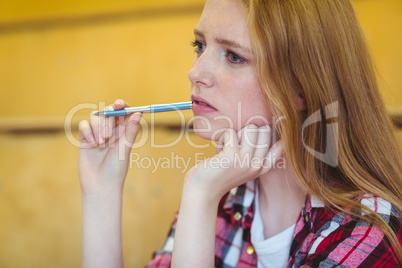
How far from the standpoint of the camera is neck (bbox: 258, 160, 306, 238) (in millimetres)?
903

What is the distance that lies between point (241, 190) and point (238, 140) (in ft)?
0.63

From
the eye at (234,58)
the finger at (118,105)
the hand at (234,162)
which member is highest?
the eye at (234,58)

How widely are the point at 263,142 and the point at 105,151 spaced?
1.35 ft

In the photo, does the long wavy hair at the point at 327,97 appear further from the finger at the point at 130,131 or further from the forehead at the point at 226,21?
the finger at the point at 130,131

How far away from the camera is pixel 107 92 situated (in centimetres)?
178

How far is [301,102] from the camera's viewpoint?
33.6 inches

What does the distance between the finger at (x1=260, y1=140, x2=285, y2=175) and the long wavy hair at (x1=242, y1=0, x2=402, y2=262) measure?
0.02 meters

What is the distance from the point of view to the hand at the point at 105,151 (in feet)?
3.18

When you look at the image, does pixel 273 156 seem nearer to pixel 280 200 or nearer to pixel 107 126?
pixel 280 200

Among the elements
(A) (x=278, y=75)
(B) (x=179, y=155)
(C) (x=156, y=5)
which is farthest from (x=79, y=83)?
(A) (x=278, y=75)

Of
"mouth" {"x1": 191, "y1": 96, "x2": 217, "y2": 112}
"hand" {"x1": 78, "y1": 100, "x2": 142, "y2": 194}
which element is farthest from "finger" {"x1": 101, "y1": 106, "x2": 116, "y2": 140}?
"mouth" {"x1": 191, "y1": 96, "x2": 217, "y2": 112}

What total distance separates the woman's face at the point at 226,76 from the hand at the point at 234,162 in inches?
1.2

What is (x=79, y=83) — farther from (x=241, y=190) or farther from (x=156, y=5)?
(x=241, y=190)

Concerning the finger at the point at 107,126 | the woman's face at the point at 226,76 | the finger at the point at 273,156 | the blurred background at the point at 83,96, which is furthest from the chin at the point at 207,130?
the blurred background at the point at 83,96
